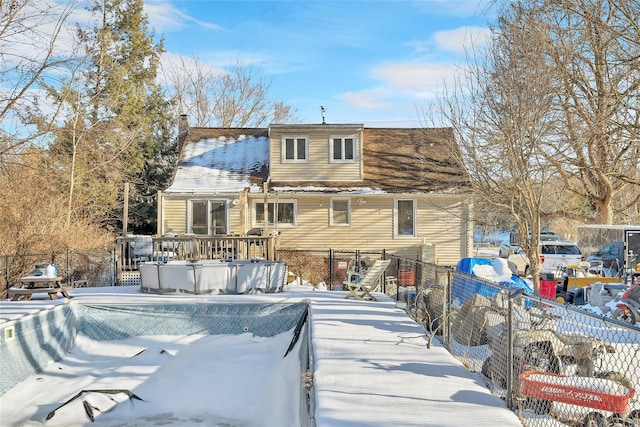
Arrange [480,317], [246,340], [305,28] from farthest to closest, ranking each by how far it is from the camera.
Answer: [305,28] → [246,340] → [480,317]

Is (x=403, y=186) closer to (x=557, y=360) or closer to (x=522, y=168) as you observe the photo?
(x=522, y=168)

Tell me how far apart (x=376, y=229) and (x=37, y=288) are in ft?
42.1

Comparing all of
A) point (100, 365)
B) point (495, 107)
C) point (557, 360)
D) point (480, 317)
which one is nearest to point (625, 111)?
point (495, 107)

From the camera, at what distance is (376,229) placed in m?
20.9

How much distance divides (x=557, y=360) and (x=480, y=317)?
1.90 metres

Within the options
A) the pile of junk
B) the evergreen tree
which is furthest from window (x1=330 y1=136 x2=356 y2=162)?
the pile of junk

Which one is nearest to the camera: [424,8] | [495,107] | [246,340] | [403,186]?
[246,340]

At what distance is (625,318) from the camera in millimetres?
10789

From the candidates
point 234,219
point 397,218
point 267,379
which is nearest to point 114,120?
point 234,219

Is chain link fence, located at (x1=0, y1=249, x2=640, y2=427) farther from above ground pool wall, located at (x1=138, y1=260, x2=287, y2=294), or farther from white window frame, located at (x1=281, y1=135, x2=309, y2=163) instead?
white window frame, located at (x1=281, y1=135, x2=309, y2=163)

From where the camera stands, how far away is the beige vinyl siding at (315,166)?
21344 mm

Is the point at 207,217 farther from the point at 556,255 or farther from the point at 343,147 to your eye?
the point at 556,255

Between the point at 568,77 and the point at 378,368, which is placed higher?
the point at 568,77

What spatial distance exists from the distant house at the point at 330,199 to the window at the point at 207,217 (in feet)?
0.12
